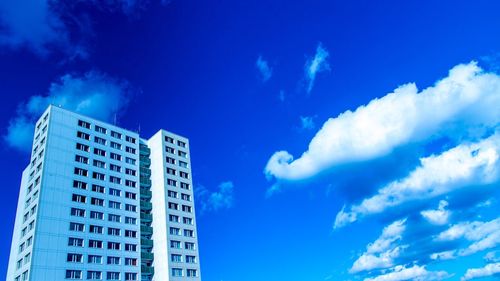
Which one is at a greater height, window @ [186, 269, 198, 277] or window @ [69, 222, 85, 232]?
window @ [69, 222, 85, 232]

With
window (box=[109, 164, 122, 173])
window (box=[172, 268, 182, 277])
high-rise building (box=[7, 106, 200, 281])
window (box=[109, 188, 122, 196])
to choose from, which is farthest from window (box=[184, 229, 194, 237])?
window (box=[109, 164, 122, 173])

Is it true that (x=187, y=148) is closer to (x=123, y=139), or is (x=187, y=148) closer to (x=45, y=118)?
(x=123, y=139)

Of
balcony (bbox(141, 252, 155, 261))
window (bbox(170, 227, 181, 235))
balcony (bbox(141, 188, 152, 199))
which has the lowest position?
balcony (bbox(141, 252, 155, 261))

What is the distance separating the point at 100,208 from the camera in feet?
303

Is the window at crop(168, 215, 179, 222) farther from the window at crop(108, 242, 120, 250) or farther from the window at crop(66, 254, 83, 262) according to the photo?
the window at crop(66, 254, 83, 262)

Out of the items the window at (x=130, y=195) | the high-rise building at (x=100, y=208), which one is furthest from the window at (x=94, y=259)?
the window at (x=130, y=195)

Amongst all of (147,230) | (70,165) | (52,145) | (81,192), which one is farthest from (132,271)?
(52,145)

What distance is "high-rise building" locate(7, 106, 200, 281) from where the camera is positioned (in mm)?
82319

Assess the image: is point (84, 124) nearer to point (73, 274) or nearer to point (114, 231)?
point (114, 231)

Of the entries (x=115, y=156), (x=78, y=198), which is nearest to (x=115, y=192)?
(x=78, y=198)

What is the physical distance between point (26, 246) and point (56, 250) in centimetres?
680

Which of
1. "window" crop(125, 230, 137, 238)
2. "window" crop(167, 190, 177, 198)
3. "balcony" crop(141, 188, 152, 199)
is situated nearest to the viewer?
"window" crop(125, 230, 137, 238)

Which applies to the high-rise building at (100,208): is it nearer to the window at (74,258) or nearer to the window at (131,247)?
the window at (74,258)

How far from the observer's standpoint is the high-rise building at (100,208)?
270ft
